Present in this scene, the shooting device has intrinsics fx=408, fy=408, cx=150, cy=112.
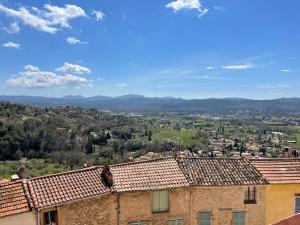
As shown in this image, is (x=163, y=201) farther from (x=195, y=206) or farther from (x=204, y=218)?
(x=204, y=218)

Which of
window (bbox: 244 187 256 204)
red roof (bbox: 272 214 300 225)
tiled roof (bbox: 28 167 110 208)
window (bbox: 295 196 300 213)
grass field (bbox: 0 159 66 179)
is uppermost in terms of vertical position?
red roof (bbox: 272 214 300 225)

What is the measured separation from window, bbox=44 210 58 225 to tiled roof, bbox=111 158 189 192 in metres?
3.98

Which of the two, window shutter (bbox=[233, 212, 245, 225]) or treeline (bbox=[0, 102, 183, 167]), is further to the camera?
treeline (bbox=[0, 102, 183, 167])

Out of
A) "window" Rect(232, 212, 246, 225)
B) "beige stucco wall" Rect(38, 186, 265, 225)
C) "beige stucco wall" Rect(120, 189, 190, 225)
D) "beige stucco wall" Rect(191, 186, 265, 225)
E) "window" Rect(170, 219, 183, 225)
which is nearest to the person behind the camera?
"beige stucco wall" Rect(38, 186, 265, 225)

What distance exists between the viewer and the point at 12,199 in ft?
76.5

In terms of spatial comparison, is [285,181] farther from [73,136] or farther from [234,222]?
[73,136]

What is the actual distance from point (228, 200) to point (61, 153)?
87.6m

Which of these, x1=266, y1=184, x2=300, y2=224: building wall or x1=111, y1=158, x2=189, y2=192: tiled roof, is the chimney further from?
x1=266, y1=184, x2=300, y2=224: building wall

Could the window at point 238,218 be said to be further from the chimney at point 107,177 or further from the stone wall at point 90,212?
the chimney at point 107,177

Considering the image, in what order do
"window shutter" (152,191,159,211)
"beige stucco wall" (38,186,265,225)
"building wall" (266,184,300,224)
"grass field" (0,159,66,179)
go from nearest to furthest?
1. "beige stucco wall" (38,186,265,225)
2. "window shutter" (152,191,159,211)
3. "building wall" (266,184,300,224)
4. "grass field" (0,159,66,179)

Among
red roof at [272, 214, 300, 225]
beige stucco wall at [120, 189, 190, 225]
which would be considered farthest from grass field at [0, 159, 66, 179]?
red roof at [272, 214, 300, 225]

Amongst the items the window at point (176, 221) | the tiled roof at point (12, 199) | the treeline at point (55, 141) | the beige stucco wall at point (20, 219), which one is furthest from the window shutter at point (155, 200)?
the treeline at point (55, 141)

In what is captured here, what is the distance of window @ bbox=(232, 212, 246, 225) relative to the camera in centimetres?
2725

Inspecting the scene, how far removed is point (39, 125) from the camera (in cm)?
12594
